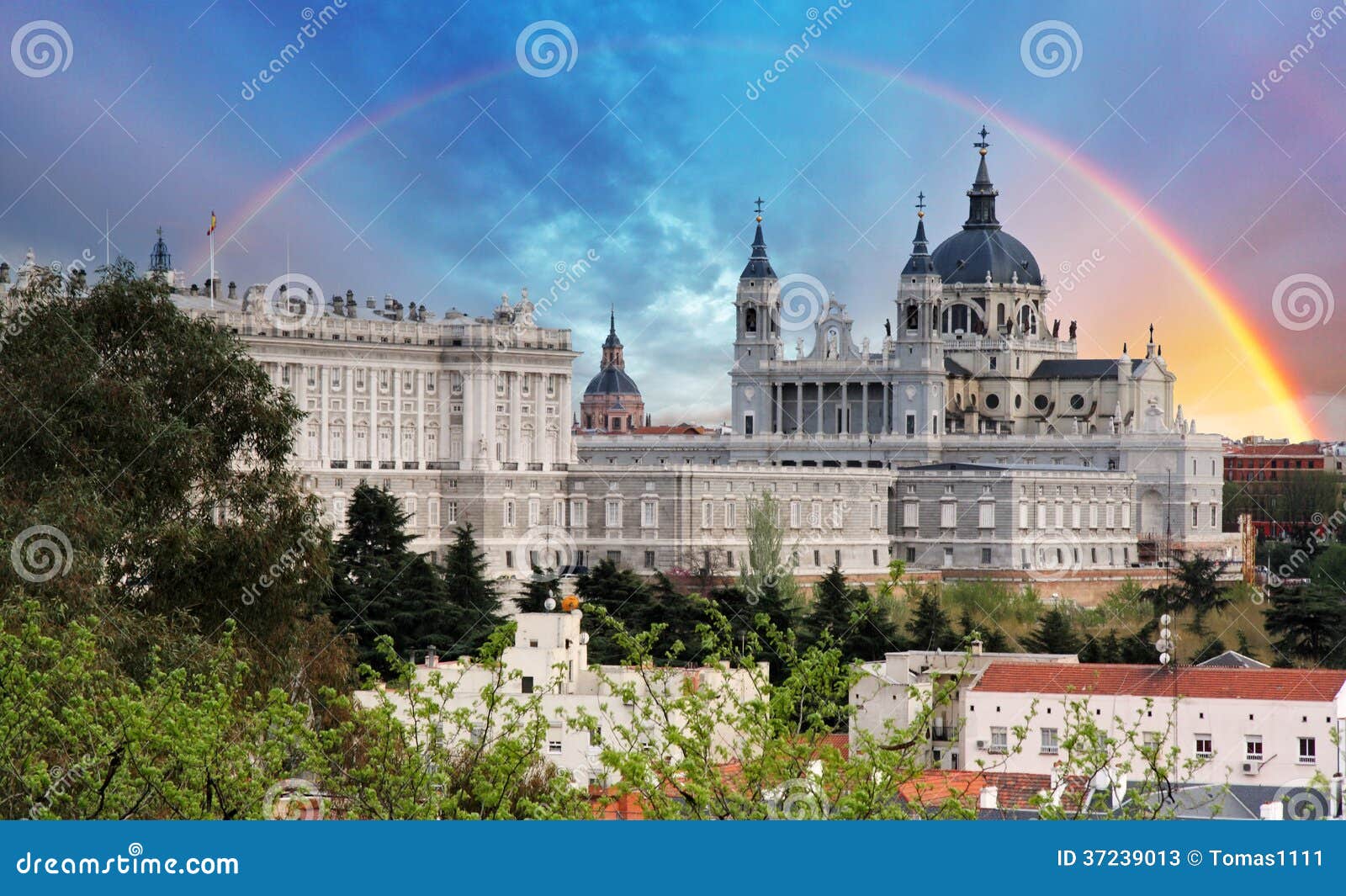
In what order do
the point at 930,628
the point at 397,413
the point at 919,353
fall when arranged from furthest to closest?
1. the point at 919,353
2. the point at 397,413
3. the point at 930,628


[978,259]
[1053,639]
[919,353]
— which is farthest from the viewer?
[978,259]

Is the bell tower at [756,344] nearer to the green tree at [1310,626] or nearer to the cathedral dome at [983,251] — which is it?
the cathedral dome at [983,251]

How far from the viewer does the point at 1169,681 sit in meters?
43.7

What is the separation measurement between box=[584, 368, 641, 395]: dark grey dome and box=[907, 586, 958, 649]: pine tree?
115101 mm

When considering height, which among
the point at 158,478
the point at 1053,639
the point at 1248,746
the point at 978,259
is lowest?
the point at 1248,746

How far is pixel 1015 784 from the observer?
3441 cm

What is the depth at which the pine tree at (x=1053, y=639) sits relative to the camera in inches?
2783

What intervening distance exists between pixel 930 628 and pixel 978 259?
71870 millimetres

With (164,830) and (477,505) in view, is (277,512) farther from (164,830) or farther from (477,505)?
(477,505)

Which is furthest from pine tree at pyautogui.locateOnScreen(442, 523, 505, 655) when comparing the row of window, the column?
the row of window

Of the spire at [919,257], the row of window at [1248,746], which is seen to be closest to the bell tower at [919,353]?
the spire at [919,257]

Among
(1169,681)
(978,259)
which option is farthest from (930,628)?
(978,259)

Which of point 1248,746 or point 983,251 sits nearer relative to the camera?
point 1248,746

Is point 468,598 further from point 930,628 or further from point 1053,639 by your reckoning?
point 1053,639
